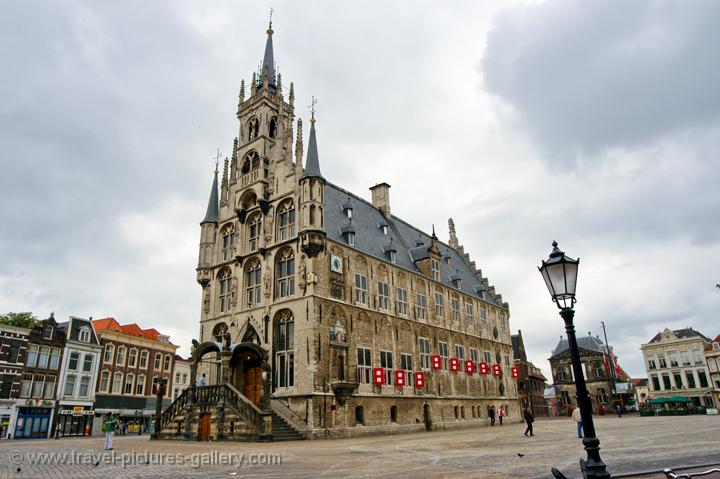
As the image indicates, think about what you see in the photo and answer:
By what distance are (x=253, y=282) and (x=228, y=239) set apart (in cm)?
521

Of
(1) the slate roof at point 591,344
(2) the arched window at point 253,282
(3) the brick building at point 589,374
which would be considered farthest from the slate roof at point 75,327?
(1) the slate roof at point 591,344

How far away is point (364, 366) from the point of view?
104ft

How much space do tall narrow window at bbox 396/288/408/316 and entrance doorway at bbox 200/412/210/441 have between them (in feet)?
52.6

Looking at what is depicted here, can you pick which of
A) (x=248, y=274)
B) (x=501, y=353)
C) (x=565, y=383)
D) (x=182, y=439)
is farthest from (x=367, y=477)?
(x=565, y=383)

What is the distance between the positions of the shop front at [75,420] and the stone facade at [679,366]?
74.2m

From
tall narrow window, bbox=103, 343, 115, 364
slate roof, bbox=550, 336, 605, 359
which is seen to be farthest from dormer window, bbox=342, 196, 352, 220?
slate roof, bbox=550, 336, 605, 359

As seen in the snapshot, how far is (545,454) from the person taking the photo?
1469cm

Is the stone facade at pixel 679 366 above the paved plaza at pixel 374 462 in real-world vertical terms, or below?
above

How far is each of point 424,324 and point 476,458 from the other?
24.9 m

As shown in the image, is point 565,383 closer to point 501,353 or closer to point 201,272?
point 501,353

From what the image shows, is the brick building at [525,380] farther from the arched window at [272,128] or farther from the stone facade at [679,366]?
the arched window at [272,128]

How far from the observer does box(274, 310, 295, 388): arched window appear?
2942cm

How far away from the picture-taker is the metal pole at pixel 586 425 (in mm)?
6625

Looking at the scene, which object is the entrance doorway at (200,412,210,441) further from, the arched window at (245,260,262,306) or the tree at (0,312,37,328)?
the tree at (0,312,37,328)
